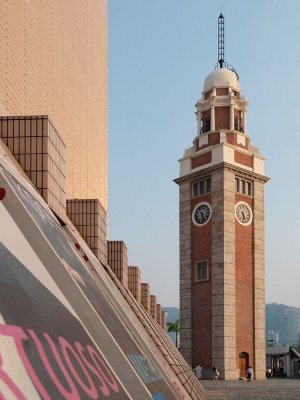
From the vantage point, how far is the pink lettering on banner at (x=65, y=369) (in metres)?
2.86

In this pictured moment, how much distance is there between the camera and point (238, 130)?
156 feet

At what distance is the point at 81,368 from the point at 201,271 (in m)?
40.5

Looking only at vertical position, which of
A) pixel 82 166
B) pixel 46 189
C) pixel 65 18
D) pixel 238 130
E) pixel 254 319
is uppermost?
pixel 238 130

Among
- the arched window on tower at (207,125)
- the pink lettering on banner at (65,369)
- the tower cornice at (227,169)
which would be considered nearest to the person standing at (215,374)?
the tower cornice at (227,169)

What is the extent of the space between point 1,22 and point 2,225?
6.55 metres

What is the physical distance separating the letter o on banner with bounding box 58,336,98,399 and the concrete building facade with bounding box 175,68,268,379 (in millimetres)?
38136

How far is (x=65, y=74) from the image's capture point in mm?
16406

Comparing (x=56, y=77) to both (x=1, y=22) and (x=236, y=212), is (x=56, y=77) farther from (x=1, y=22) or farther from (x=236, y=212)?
(x=236, y=212)

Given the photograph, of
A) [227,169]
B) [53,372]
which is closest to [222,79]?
[227,169]

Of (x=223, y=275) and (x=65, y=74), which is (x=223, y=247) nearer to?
(x=223, y=275)

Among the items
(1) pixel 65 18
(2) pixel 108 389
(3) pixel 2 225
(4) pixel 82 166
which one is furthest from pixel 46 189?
(4) pixel 82 166

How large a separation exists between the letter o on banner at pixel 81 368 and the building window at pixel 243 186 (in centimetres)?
4076

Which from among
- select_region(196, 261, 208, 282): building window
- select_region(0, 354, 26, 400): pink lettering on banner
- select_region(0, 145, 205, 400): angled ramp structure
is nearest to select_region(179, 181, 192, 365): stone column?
select_region(196, 261, 208, 282): building window

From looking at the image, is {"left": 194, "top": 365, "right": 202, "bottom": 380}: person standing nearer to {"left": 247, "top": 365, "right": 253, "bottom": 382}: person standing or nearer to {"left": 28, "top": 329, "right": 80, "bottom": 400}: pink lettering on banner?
{"left": 247, "top": 365, "right": 253, "bottom": 382}: person standing
